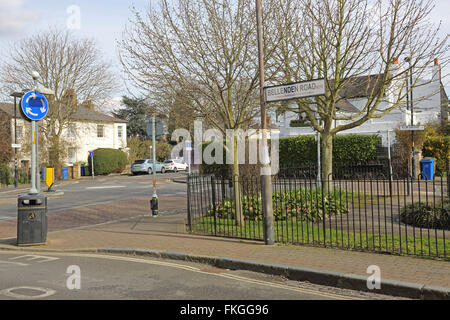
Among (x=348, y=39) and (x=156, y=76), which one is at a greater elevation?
(x=348, y=39)

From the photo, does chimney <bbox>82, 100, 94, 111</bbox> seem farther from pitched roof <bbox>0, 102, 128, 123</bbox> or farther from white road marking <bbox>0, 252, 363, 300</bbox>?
white road marking <bbox>0, 252, 363, 300</bbox>

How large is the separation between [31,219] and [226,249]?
465cm

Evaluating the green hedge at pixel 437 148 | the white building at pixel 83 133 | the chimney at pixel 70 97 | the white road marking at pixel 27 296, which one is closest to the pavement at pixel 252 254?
the white road marking at pixel 27 296

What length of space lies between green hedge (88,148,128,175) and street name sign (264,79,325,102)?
120 feet

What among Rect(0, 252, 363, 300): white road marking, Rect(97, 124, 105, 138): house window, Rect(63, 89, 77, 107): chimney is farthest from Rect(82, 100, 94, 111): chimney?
Rect(0, 252, 363, 300): white road marking

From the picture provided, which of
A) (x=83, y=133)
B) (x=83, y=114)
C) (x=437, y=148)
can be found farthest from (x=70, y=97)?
(x=437, y=148)

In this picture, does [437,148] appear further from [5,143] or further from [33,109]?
[5,143]

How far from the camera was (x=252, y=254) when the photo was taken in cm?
773
